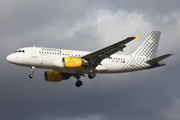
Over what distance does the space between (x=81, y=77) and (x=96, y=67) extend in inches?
213

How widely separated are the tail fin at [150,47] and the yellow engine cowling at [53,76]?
12.0m

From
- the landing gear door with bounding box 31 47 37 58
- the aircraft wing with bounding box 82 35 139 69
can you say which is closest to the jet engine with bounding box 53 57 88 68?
the aircraft wing with bounding box 82 35 139 69

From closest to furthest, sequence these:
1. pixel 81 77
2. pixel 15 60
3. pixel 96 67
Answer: pixel 15 60 → pixel 96 67 → pixel 81 77

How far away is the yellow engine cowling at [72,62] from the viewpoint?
3738 centimetres

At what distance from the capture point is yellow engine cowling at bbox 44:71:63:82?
44188 millimetres

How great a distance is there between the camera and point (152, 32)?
48188 millimetres

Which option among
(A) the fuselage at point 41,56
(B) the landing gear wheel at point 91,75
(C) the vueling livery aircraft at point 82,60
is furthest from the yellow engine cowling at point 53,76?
(B) the landing gear wheel at point 91,75

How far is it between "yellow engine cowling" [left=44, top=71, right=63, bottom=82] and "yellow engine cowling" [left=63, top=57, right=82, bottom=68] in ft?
23.8

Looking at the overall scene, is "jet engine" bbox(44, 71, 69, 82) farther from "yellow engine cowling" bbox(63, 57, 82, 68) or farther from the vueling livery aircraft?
"yellow engine cowling" bbox(63, 57, 82, 68)

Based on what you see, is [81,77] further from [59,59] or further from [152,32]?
[152,32]

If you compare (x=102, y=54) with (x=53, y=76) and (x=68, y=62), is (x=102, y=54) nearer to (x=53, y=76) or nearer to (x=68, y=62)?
(x=68, y=62)

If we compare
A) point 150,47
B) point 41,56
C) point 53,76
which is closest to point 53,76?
point 53,76

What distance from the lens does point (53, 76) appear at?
145ft

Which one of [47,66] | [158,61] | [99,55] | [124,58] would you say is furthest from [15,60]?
[158,61]
